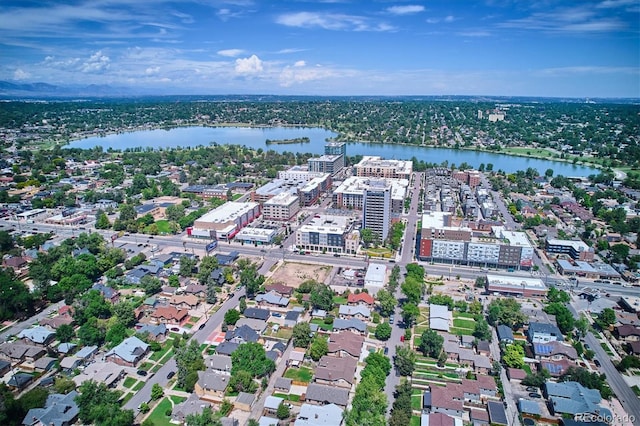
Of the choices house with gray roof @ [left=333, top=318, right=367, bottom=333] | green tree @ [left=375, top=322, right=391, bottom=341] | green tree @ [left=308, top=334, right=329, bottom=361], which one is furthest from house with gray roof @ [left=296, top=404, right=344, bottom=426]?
house with gray roof @ [left=333, top=318, right=367, bottom=333]

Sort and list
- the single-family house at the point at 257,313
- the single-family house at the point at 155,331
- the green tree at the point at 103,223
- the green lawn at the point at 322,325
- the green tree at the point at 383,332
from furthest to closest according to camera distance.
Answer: the green tree at the point at 103,223 < the single-family house at the point at 257,313 < the green lawn at the point at 322,325 < the single-family house at the point at 155,331 < the green tree at the point at 383,332

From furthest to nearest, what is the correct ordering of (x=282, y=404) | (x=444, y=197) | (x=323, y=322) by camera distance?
(x=444, y=197) < (x=323, y=322) < (x=282, y=404)

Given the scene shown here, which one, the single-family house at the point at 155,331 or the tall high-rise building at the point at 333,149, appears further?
the tall high-rise building at the point at 333,149

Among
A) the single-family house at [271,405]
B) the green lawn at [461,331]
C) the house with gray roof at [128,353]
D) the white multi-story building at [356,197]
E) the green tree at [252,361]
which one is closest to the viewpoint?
the single-family house at [271,405]

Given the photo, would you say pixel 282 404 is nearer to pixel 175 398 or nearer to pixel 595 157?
pixel 175 398

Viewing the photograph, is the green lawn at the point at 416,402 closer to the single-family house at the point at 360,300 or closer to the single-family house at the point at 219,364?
the single-family house at the point at 360,300

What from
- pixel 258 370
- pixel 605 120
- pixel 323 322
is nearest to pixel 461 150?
pixel 605 120

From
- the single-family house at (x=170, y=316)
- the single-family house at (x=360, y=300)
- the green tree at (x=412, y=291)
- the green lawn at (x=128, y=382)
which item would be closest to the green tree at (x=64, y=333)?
the single-family house at (x=170, y=316)
